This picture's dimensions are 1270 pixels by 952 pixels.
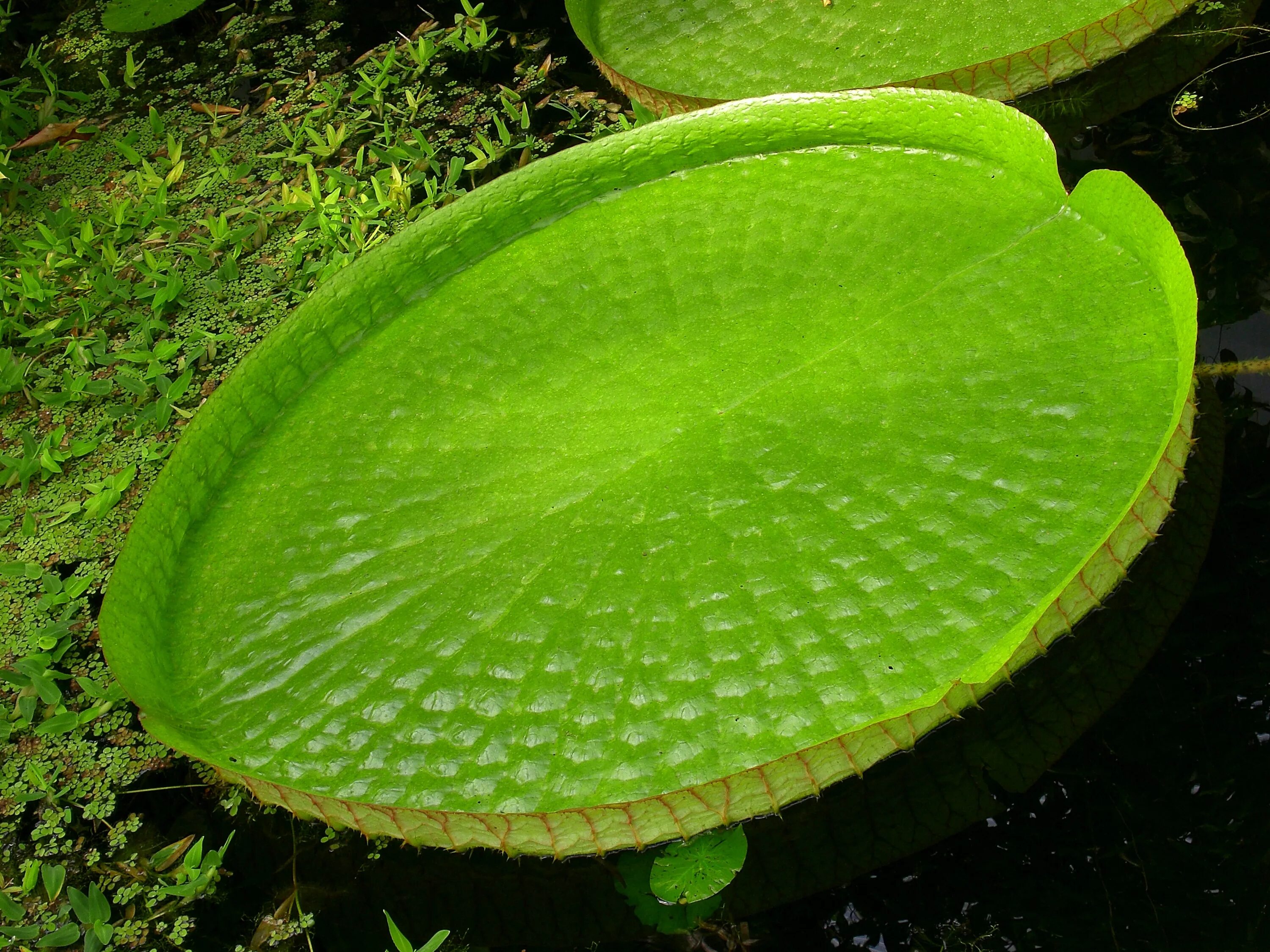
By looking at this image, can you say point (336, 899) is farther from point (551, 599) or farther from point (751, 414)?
point (751, 414)

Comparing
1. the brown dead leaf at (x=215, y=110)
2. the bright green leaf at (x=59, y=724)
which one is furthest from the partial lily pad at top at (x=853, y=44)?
the bright green leaf at (x=59, y=724)

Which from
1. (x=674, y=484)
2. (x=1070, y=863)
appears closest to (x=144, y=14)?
(x=674, y=484)

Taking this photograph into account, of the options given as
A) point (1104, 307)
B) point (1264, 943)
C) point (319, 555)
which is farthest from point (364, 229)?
point (1264, 943)

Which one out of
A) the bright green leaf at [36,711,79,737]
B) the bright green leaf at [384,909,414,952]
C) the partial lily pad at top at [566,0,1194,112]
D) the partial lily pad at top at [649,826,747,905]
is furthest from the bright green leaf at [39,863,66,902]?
the partial lily pad at top at [566,0,1194,112]

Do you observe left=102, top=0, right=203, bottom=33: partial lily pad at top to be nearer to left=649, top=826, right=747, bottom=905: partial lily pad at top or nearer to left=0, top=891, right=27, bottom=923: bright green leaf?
left=0, top=891, right=27, bottom=923: bright green leaf

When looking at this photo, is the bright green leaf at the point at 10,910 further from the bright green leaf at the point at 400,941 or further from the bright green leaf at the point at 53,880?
the bright green leaf at the point at 400,941

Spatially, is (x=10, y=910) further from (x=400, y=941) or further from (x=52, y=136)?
(x=52, y=136)
